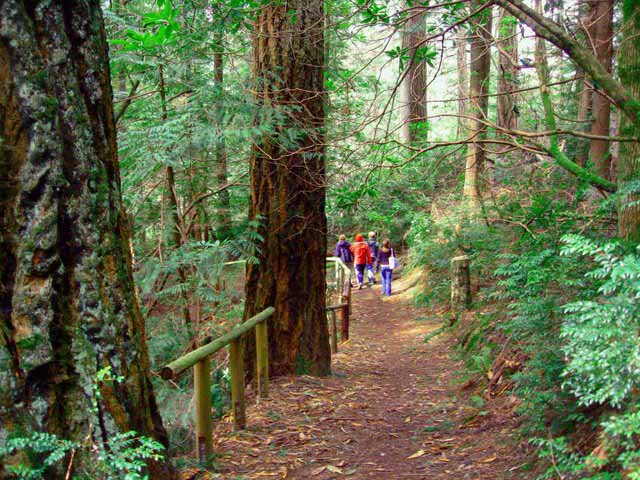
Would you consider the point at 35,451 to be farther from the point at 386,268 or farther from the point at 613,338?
the point at 386,268

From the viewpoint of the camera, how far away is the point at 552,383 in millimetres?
4000

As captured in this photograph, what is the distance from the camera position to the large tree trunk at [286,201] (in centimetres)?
740

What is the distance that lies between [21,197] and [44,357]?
0.78 metres

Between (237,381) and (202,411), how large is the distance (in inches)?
39.4

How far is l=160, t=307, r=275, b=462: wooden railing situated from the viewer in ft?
14.1

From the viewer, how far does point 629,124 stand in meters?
4.75

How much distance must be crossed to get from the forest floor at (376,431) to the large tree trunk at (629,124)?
1904 mm

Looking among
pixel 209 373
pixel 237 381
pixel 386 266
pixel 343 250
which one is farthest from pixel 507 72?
pixel 343 250

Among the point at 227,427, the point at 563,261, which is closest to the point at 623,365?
the point at 563,261

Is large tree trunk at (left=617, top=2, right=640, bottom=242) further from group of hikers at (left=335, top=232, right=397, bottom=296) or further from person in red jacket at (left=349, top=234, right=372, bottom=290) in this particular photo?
person in red jacket at (left=349, top=234, right=372, bottom=290)

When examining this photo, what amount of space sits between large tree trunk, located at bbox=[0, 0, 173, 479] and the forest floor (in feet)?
5.84

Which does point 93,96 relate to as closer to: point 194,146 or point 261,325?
point 261,325

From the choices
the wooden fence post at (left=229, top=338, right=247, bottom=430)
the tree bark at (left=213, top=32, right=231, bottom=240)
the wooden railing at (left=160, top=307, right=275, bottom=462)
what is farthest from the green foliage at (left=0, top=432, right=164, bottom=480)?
the tree bark at (left=213, top=32, right=231, bottom=240)

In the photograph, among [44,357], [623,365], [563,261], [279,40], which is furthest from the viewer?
[279,40]
